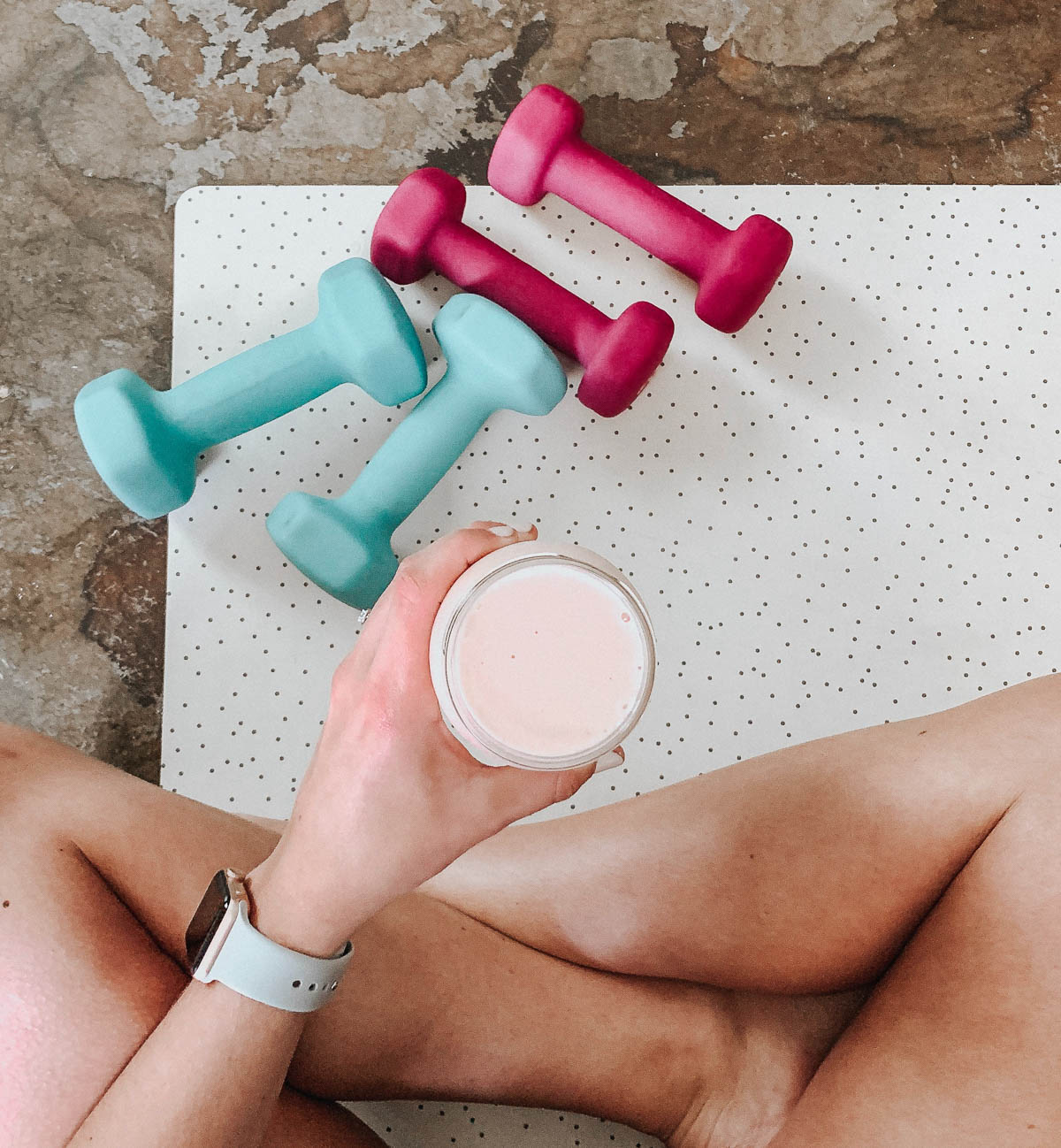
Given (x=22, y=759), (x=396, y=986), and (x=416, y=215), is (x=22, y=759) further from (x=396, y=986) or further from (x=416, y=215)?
(x=416, y=215)

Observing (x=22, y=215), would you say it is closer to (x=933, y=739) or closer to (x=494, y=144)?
(x=494, y=144)

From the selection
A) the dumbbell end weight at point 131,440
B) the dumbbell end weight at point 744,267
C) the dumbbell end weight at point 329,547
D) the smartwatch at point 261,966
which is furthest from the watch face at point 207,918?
the dumbbell end weight at point 744,267

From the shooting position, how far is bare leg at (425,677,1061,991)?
2.26 ft

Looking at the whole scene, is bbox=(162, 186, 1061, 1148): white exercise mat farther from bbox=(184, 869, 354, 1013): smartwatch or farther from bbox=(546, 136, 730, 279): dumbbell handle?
bbox=(184, 869, 354, 1013): smartwatch

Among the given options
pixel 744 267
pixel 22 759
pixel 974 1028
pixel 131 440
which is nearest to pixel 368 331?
pixel 131 440

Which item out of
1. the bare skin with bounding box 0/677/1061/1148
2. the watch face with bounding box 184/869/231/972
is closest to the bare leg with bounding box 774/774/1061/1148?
the bare skin with bounding box 0/677/1061/1148

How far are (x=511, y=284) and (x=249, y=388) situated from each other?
300 mm

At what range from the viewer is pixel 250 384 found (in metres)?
0.97

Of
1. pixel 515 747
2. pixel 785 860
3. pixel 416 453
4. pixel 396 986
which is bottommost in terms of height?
pixel 396 986

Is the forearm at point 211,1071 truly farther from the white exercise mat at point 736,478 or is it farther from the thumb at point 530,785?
the white exercise mat at point 736,478

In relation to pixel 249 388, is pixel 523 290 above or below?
above

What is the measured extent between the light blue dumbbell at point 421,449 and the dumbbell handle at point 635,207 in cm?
18

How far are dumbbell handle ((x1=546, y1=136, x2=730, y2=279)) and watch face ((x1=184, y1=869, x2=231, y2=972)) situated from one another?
768mm

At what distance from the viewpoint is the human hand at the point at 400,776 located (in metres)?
0.52
